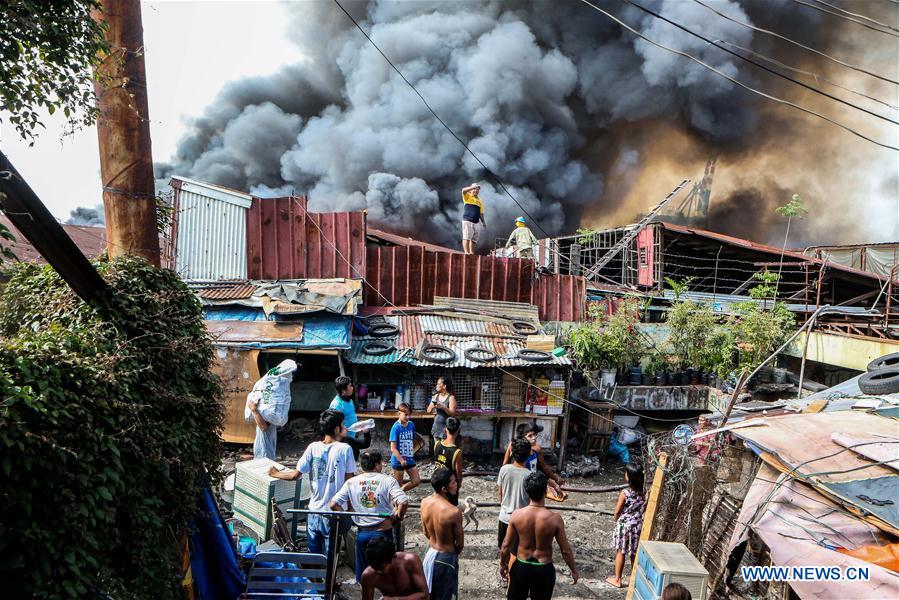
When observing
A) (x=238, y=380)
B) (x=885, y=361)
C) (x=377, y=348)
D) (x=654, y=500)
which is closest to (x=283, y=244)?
(x=238, y=380)

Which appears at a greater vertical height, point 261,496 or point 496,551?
point 261,496

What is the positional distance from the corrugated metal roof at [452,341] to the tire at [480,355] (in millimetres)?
69

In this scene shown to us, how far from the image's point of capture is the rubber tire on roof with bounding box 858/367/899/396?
22.3 feet

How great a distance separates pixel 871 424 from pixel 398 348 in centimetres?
727

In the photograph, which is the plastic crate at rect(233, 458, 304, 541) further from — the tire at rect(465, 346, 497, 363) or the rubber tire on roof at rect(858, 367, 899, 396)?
the rubber tire on roof at rect(858, 367, 899, 396)

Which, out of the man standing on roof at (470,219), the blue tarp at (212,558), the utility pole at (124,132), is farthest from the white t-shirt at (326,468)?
the man standing on roof at (470,219)

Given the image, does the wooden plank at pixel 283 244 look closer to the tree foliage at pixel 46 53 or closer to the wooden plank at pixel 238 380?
the wooden plank at pixel 238 380

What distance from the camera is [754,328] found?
1145cm

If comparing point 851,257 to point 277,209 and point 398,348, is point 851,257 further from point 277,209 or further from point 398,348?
point 277,209

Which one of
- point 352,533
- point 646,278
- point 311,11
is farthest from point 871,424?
point 311,11

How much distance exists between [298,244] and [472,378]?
16.7ft

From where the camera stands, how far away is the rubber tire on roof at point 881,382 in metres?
6.79

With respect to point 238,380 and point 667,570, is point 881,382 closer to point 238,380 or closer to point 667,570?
point 667,570

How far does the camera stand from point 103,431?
313 cm
